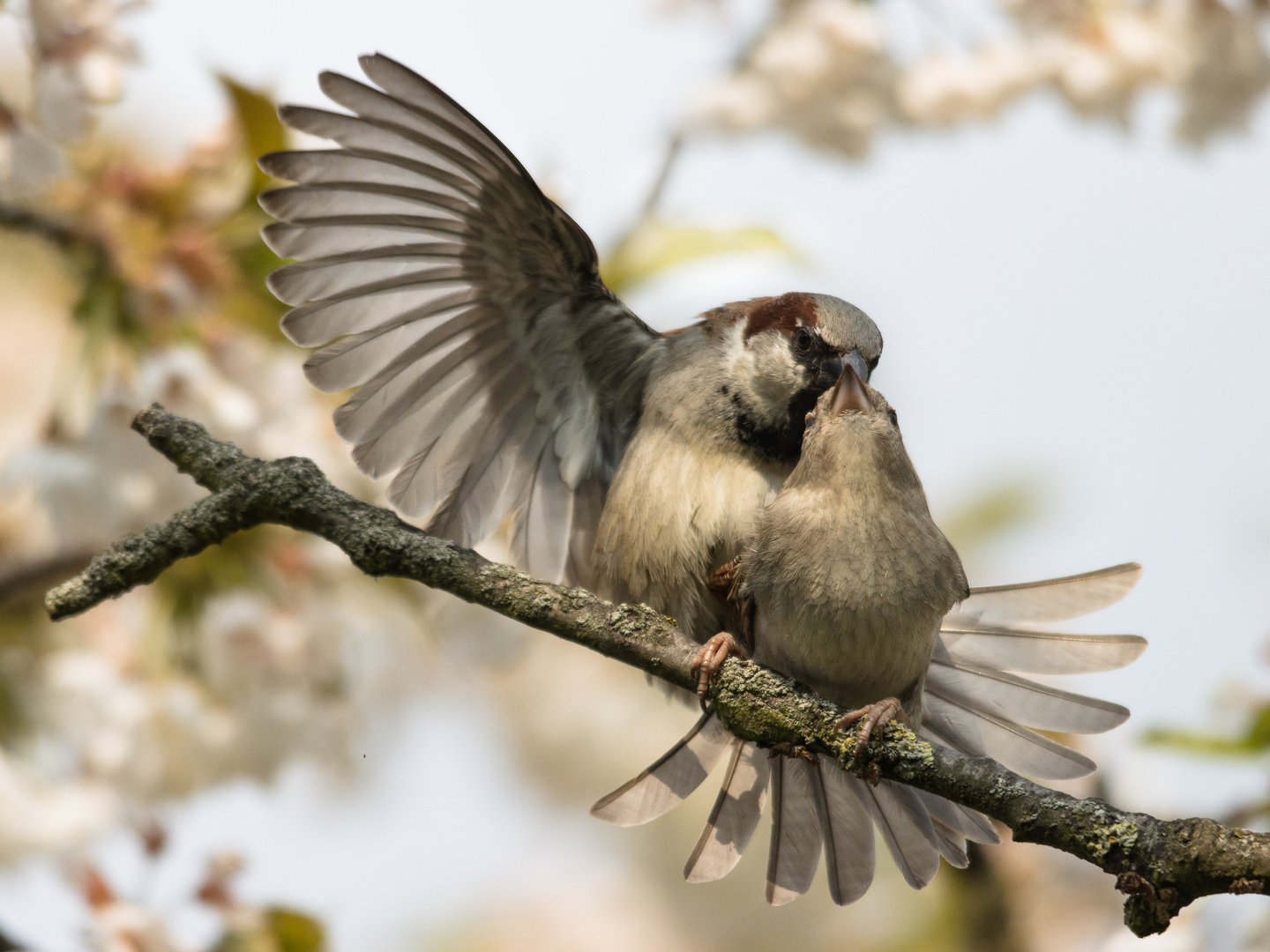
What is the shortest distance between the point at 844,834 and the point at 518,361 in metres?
0.97

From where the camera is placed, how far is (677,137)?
314cm

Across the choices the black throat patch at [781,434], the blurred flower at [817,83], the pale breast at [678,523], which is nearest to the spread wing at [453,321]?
the pale breast at [678,523]

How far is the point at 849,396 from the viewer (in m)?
1.52

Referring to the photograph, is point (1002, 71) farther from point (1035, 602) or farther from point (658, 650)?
point (658, 650)

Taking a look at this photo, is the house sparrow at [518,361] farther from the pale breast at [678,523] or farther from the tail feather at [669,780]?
the tail feather at [669,780]

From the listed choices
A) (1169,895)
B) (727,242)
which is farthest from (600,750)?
(1169,895)

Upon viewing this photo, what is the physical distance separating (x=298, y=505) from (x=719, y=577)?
0.65m

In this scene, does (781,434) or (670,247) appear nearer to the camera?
(781,434)

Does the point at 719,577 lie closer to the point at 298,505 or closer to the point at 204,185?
the point at 298,505

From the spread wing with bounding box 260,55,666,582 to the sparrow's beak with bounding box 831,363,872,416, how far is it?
0.64m

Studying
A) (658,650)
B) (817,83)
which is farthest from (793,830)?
(817,83)

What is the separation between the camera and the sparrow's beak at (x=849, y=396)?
1.51 m

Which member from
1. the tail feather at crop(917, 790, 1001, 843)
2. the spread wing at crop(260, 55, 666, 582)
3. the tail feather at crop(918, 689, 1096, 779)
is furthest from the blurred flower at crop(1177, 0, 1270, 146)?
the tail feather at crop(917, 790, 1001, 843)

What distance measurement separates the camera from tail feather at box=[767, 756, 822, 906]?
1.70 metres
